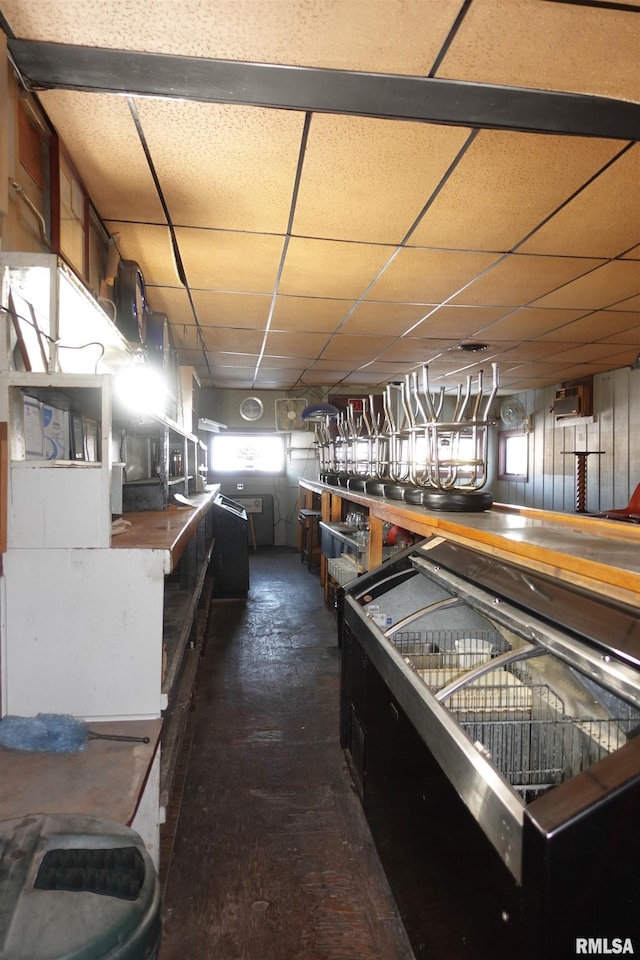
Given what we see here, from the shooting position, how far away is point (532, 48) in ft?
5.76

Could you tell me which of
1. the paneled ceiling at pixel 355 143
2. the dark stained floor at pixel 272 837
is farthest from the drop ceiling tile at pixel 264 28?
the dark stained floor at pixel 272 837

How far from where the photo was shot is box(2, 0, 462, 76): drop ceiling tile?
1.59 meters

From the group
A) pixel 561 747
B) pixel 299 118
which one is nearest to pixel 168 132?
pixel 299 118

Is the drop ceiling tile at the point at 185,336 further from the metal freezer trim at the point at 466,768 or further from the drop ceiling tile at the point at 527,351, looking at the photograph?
the metal freezer trim at the point at 466,768

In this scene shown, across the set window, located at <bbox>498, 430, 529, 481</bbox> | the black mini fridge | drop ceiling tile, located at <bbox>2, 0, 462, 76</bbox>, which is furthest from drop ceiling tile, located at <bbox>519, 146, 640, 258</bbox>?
window, located at <bbox>498, 430, 529, 481</bbox>

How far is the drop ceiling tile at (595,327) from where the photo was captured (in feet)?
15.8

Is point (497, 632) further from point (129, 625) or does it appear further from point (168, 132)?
point (168, 132)

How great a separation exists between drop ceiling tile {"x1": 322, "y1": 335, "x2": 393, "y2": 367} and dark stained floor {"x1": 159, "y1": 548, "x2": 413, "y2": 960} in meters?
3.48

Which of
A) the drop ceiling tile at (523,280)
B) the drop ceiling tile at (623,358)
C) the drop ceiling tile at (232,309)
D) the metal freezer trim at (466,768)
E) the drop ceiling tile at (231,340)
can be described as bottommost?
the metal freezer trim at (466,768)

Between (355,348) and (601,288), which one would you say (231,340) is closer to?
(355,348)

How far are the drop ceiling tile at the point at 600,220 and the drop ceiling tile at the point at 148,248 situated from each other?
7.04 feet

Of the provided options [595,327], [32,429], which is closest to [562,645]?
[32,429]

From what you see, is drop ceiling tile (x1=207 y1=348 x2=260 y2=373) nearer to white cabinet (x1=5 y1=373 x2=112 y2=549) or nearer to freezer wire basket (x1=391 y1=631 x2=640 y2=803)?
white cabinet (x1=5 y1=373 x2=112 y2=549)

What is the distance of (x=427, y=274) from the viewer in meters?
3.82
